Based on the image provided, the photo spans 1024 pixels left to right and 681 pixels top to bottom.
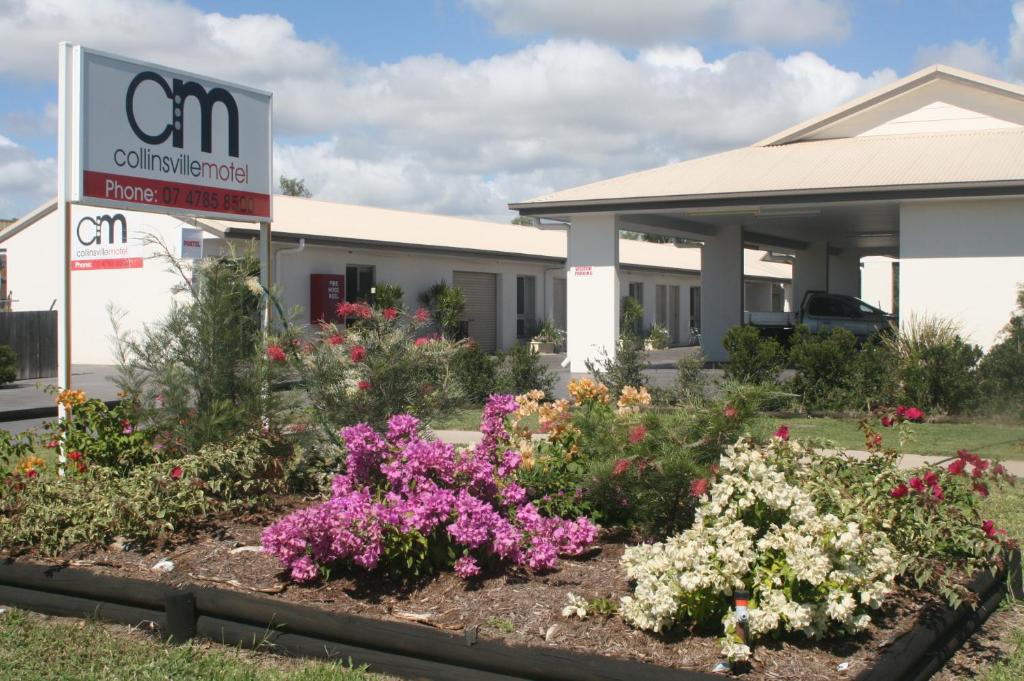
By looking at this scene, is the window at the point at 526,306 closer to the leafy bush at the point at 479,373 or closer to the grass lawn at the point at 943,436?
the leafy bush at the point at 479,373

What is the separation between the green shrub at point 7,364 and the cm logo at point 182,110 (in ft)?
48.8

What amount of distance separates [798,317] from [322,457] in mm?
20710

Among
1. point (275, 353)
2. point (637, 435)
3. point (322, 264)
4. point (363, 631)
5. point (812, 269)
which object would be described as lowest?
point (363, 631)

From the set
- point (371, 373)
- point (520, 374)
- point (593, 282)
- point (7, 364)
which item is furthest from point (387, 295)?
point (371, 373)

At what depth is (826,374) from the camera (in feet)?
51.1

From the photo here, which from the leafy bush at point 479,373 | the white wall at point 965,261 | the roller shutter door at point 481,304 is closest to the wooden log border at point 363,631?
the leafy bush at point 479,373

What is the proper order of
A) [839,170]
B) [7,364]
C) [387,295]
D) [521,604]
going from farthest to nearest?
1. [387,295]
2. [7,364]
3. [839,170]
4. [521,604]

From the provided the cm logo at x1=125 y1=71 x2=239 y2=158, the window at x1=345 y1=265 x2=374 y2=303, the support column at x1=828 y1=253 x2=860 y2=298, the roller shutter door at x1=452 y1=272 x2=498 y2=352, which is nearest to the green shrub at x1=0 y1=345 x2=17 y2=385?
the window at x1=345 y1=265 x2=374 y2=303

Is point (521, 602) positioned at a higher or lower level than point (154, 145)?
lower

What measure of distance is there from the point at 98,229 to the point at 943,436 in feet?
75.5

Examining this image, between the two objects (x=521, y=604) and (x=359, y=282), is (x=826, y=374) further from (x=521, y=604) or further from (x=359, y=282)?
(x=359, y=282)

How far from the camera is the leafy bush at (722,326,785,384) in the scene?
53.3 feet

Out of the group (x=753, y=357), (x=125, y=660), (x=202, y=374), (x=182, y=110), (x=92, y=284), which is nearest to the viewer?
(x=125, y=660)

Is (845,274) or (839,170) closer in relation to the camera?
(839,170)
